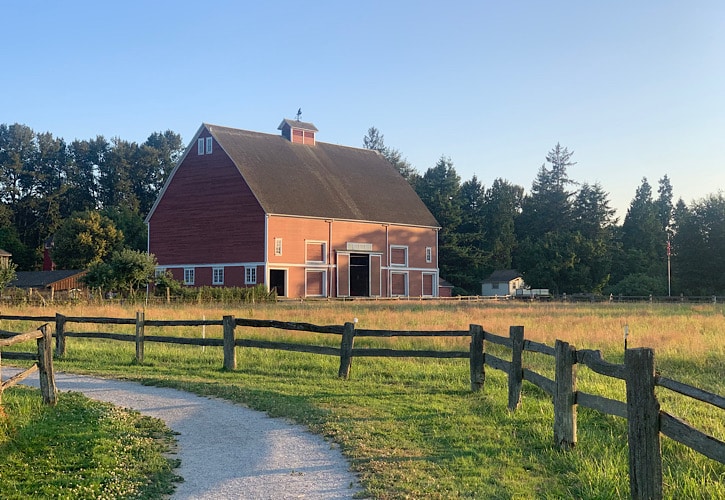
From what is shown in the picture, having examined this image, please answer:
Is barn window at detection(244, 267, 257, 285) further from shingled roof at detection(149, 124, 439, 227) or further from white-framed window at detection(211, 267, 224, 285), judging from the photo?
shingled roof at detection(149, 124, 439, 227)

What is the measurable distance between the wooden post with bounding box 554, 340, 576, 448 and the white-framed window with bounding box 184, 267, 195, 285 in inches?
1954

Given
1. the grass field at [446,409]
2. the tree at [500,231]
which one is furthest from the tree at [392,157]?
the grass field at [446,409]

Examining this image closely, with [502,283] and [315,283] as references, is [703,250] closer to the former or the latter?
[502,283]

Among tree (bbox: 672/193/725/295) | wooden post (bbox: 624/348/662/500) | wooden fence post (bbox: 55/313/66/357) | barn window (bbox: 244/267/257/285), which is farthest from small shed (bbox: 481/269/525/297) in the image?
wooden post (bbox: 624/348/662/500)

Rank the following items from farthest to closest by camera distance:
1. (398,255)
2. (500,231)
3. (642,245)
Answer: (500,231) < (642,245) < (398,255)

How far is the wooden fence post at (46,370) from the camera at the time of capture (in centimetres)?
1102

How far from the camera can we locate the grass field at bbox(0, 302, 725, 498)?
7434 mm

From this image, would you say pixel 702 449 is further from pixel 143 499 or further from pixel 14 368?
pixel 14 368

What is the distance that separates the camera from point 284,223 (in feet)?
177

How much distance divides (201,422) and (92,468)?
275cm

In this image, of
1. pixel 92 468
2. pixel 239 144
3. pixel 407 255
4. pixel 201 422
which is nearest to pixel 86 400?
pixel 201 422

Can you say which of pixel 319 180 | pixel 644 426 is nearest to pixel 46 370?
pixel 644 426

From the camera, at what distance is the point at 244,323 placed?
15.9m

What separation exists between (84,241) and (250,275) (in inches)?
1121
